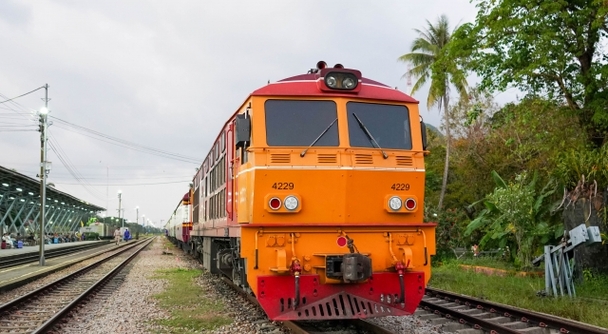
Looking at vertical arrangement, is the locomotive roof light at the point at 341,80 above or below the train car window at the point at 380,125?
above

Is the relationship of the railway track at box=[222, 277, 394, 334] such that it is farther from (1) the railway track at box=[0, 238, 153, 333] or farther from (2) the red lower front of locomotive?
(1) the railway track at box=[0, 238, 153, 333]

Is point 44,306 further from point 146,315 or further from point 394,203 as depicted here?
point 394,203

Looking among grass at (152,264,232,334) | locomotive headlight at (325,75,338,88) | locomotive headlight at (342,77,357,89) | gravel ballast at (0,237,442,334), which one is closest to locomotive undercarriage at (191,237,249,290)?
gravel ballast at (0,237,442,334)

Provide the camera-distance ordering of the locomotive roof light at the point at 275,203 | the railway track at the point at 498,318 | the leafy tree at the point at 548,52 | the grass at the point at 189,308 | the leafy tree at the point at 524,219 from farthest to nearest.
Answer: the leafy tree at the point at 524,219
the leafy tree at the point at 548,52
the grass at the point at 189,308
the railway track at the point at 498,318
the locomotive roof light at the point at 275,203

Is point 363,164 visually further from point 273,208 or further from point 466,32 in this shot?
point 466,32

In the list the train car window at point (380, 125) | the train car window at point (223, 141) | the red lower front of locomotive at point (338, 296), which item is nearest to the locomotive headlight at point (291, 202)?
the red lower front of locomotive at point (338, 296)

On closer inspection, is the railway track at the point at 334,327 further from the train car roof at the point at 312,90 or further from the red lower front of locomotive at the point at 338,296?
the train car roof at the point at 312,90

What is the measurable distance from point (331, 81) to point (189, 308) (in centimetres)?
537

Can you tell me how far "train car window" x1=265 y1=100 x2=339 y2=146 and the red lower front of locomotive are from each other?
5.85 ft

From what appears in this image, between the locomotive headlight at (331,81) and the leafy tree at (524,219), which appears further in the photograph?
the leafy tree at (524,219)

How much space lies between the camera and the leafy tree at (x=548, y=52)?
40.5 feet

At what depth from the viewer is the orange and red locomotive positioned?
691 cm

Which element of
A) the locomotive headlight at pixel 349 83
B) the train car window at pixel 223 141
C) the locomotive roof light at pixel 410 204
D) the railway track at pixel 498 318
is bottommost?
the railway track at pixel 498 318

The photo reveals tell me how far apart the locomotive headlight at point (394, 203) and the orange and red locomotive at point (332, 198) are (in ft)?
0.04
